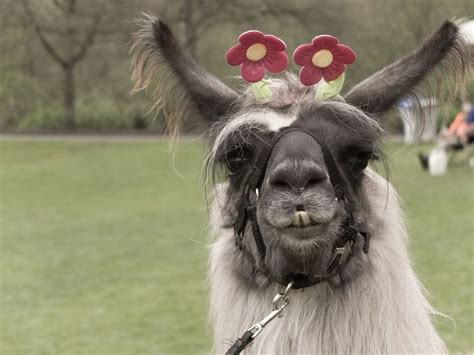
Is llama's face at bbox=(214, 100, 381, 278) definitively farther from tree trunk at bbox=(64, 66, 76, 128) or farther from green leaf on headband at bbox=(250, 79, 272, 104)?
A: tree trunk at bbox=(64, 66, 76, 128)

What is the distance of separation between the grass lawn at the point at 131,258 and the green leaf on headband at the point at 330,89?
0.46 meters

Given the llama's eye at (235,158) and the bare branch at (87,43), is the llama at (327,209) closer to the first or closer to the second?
the llama's eye at (235,158)

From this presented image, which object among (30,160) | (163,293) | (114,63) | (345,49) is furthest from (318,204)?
(114,63)

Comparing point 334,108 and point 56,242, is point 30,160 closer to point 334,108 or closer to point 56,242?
point 56,242

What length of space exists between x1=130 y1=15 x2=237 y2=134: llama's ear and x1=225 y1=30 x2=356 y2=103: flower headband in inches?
5.7

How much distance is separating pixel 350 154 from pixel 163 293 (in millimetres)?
5376

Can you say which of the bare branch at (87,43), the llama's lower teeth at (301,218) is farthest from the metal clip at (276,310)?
the bare branch at (87,43)

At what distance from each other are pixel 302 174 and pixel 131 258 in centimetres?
726

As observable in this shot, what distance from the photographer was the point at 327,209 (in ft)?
6.59

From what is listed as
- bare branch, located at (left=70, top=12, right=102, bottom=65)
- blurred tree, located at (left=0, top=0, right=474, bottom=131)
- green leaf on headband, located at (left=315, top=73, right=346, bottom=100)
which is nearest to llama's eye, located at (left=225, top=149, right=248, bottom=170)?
green leaf on headband, located at (left=315, top=73, right=346, bottom=100)

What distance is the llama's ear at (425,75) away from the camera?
2289mm

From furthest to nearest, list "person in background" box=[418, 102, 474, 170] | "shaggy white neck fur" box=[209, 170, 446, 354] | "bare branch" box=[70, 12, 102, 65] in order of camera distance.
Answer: "bare branch" box=[70, 12, 102, 65], "person in background" box=[418, 102, 474, 170], "shaggy white neck fur" box=[209, 170, 446, 354]

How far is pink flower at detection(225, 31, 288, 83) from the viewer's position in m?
2.36

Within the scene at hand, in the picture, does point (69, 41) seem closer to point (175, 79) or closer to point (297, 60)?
point (175, 79)
